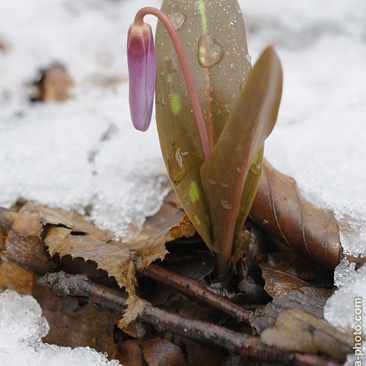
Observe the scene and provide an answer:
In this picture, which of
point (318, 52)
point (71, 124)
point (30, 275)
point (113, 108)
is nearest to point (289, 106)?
point (318, 52)

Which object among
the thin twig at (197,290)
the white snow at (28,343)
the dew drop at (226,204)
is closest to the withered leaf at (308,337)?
the thin twig at (197,290)

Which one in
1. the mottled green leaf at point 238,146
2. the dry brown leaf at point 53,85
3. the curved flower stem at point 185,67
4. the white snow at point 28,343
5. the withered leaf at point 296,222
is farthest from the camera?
the dry brown leaf at point 53,85

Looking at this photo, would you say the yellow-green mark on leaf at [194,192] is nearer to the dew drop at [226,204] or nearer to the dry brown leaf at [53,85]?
the dew drop at [226,204]

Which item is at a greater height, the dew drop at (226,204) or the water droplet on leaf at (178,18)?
the water droplet on leaf at (178,18)

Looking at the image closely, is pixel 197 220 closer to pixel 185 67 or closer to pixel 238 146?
pixel 238 146

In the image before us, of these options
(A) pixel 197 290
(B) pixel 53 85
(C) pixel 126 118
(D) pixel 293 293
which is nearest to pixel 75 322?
(A) pixel 197 290

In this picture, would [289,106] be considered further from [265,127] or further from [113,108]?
[265,127]
